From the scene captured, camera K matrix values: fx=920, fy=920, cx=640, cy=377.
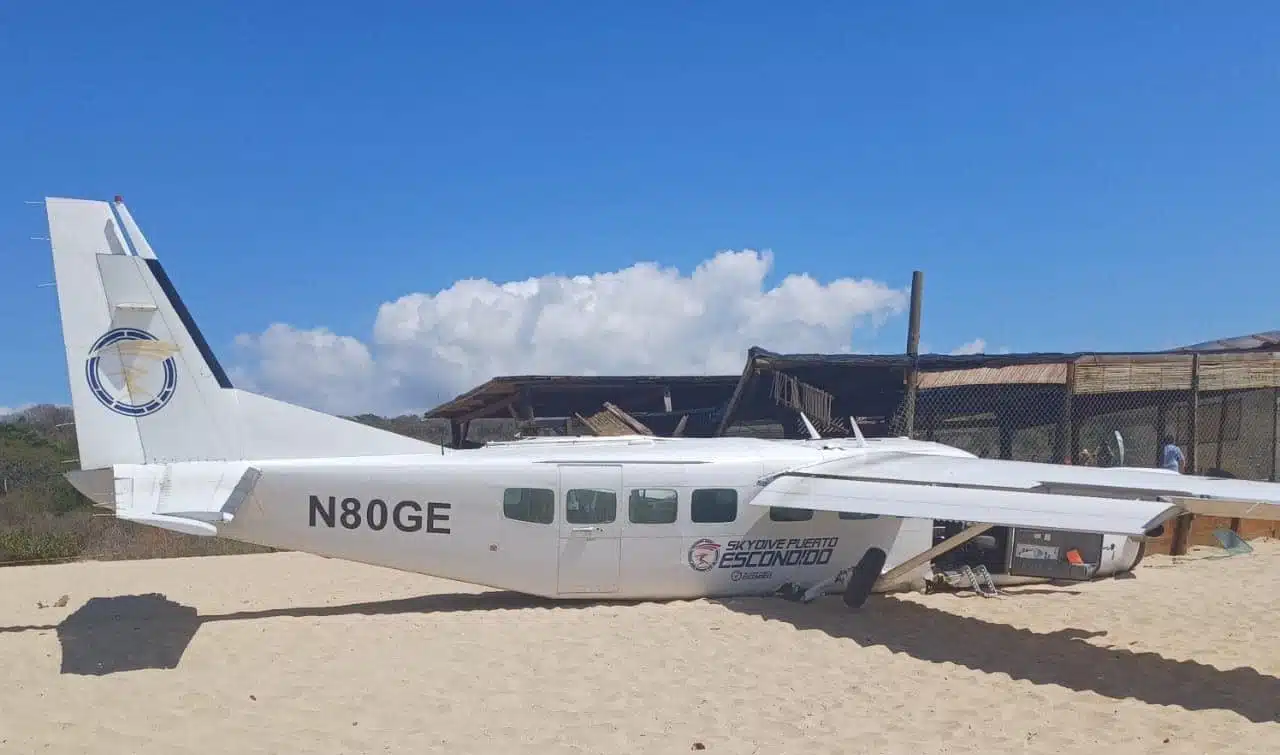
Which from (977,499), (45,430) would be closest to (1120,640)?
(977,499)

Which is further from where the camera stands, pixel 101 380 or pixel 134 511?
pixel 101 380

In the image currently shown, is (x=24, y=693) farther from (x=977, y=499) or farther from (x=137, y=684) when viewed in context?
(x=977, y=499)

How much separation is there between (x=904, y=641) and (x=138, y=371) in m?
9.09

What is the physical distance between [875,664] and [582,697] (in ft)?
10.2

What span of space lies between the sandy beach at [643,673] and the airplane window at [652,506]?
1098 millimetres

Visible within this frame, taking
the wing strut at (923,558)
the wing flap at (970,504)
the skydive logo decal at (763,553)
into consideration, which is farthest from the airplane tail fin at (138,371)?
the wing strut at (923,558)

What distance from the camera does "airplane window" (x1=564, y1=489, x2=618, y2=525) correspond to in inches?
449

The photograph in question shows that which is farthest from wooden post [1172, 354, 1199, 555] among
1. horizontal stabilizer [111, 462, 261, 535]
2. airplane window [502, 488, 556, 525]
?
horizontal stabilizer [111, 462, 261, 535]

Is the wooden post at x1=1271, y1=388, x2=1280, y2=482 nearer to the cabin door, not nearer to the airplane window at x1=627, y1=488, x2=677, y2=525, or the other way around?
the airplane window at x1=627, y1=488, x2=677, y2=525

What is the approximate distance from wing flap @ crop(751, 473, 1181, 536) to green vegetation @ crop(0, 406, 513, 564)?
26.2 feet

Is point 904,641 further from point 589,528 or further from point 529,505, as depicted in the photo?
point 529,505

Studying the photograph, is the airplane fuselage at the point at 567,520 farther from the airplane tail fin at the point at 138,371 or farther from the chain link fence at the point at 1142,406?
the chain link fence at the point at 1142,406

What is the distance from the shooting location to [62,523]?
22453 millimetres

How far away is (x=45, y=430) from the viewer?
45.0m
